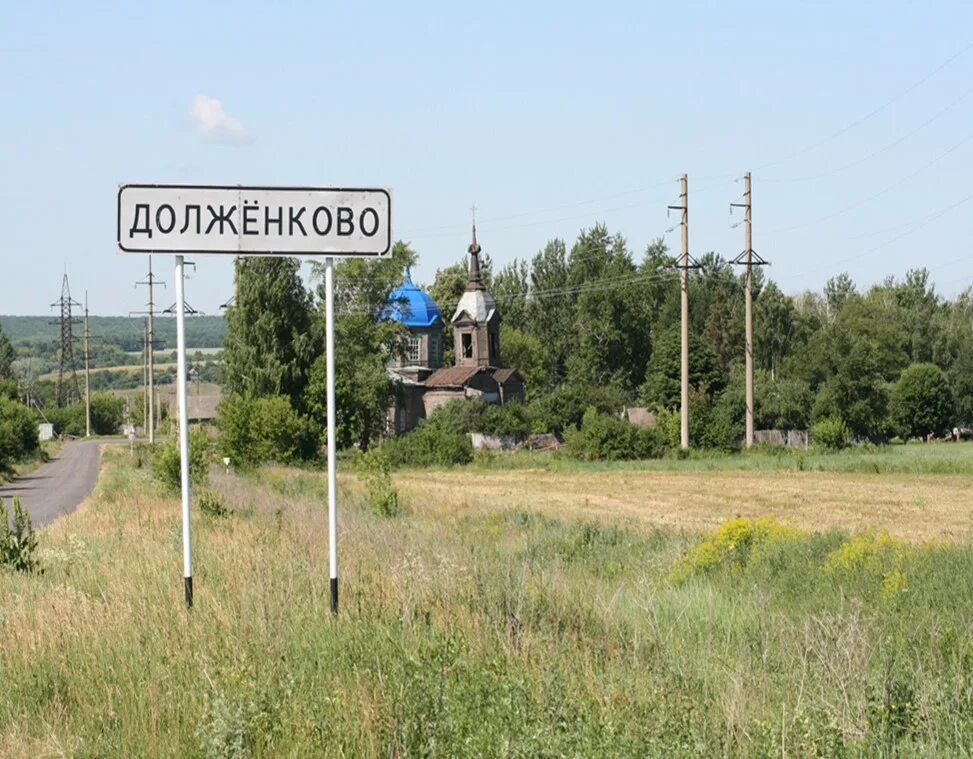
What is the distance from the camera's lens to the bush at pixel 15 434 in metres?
64.0

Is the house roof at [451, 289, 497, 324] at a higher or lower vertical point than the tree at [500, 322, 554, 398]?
higher

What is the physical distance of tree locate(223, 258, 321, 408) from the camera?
234ft

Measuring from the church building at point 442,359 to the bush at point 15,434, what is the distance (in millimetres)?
23930

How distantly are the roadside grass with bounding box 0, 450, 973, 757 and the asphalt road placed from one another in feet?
58.4

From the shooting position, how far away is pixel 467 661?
7539 millimetres

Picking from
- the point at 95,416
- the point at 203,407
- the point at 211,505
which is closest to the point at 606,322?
the point at 203,407

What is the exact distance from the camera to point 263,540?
14.4 m

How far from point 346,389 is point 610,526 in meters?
46.5

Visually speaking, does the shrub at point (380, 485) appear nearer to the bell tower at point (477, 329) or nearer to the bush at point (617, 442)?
the bush at point (617, 442)

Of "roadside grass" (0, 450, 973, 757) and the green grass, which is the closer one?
"roadside grass" (0, 450, 973, 757)

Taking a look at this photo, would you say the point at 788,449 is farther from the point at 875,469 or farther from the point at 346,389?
the point at 346,389

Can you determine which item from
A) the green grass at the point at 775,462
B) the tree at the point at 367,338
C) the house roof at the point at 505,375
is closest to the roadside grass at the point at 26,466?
the tree at the point at 367,338

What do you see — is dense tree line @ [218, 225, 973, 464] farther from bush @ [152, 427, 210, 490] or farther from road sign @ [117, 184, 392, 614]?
road sign @ [117, 184, 392, 614]

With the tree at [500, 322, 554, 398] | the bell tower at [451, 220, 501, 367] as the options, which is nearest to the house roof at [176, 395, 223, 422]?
the tree at [500, 322, 554, 398]
